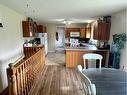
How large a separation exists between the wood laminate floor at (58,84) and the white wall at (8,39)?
1074 mm

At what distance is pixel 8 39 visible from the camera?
3719mm

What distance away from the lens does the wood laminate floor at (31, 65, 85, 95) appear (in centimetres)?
315

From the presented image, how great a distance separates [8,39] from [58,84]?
202cm

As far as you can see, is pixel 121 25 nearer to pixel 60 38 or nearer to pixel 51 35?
pixel 51 35

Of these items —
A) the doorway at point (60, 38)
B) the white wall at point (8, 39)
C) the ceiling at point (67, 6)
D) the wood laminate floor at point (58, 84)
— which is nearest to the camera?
the ceiling at point (67, 6)

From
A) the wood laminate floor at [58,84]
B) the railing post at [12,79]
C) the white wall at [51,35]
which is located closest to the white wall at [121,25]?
the wood laminate floor at [58,84]

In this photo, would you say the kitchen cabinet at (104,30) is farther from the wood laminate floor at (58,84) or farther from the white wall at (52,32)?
the white wall at (52,32)

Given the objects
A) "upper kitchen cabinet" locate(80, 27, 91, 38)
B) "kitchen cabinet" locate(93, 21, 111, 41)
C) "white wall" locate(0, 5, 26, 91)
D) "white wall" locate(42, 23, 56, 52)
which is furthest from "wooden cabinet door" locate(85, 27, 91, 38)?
"white wall" locate(0, 5, 26, 91)

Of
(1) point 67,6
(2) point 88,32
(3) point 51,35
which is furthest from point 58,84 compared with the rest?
(3) point 51,35

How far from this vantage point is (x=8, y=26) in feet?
12.2

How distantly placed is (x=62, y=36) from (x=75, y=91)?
298 inches

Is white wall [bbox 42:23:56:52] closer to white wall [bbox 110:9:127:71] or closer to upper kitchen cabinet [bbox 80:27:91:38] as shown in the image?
upper kitchen cabinet [bbox 80:27:91:38]

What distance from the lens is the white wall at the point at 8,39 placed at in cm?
333

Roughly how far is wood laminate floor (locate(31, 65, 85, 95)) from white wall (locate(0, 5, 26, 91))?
1074 millimetres
